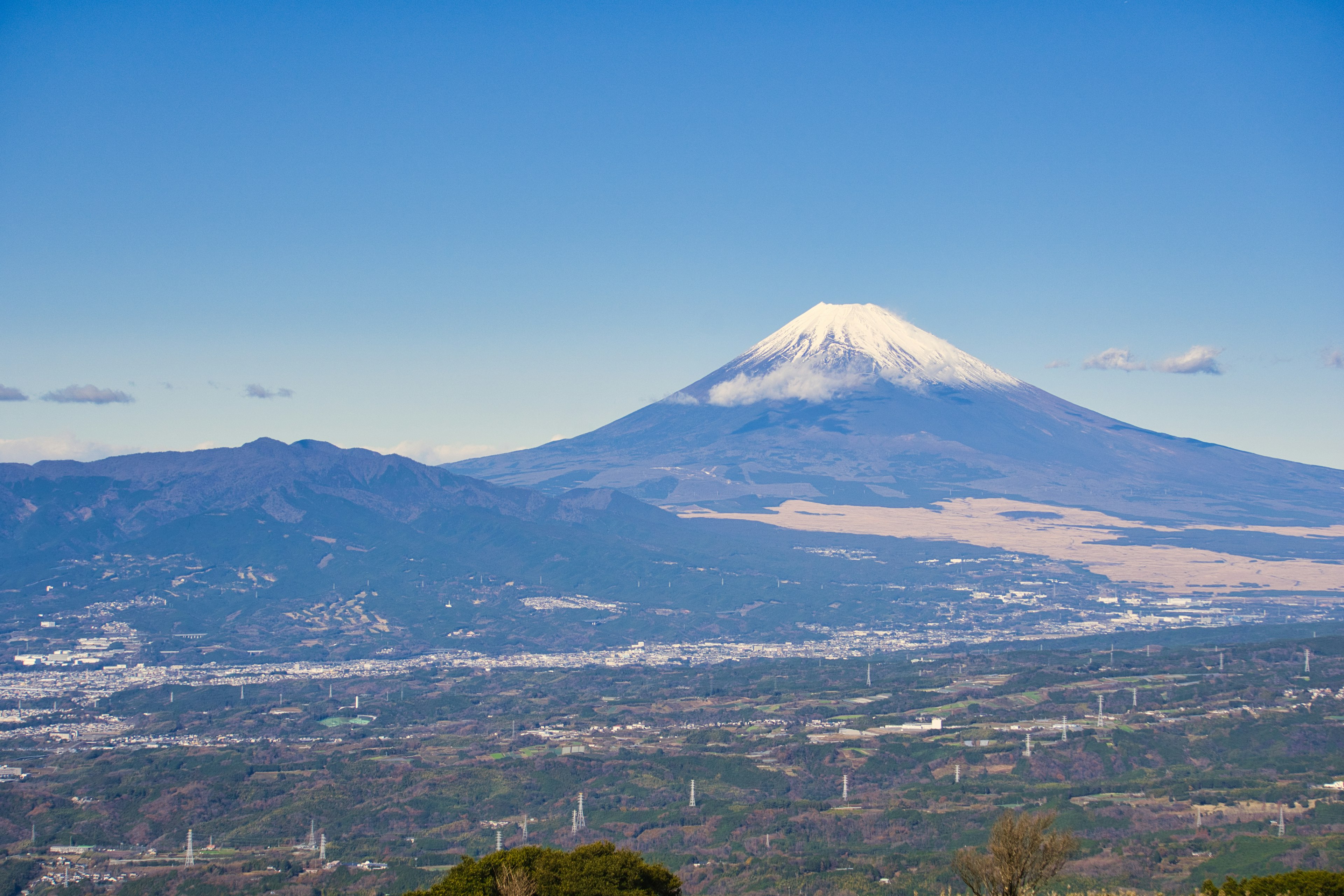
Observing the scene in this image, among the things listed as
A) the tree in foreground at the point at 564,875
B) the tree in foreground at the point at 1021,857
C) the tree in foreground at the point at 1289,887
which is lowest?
the tree in foreground at the point at 564,875

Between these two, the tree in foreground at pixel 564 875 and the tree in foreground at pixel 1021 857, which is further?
the tree in foreground at pixel 564 875

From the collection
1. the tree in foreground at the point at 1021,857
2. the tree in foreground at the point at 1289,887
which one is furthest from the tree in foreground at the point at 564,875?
Result: the tree in foreground at the point at 1289,887

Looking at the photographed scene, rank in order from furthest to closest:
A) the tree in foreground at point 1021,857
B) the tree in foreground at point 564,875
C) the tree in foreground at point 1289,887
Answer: the tree in foreground at point 564,875
the tree in foreground at point 1289,887
the tree in foreground at point 1021,857

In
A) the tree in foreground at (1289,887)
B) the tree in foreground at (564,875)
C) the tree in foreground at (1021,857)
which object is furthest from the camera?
the tree in foreground at (564,875)

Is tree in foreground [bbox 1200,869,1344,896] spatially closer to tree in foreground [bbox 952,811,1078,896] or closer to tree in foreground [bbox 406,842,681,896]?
tree in foreground [bbox 952,811,1078,896]

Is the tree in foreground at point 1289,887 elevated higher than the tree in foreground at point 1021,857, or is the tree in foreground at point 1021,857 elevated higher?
the tree in foreground at point 1021,857

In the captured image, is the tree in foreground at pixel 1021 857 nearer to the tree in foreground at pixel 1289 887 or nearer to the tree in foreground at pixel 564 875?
the tree in foreground at pixel 1289 887

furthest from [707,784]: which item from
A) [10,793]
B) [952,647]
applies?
[952,647]
